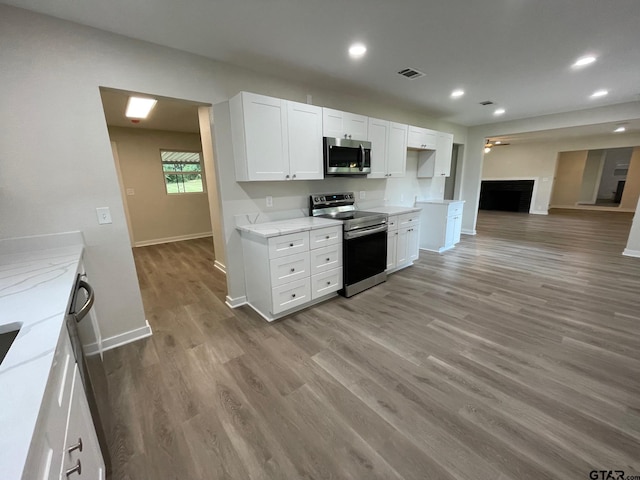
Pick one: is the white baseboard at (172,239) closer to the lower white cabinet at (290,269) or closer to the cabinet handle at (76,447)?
the lower white cabinet at (290,269)

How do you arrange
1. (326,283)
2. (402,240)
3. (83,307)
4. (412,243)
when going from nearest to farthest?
(83,307), (326,283), (402,240), (412,243)

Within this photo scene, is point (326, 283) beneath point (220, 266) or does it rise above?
above

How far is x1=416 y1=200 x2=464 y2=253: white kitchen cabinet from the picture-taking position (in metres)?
4.75

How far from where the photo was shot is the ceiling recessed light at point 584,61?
2.54 m

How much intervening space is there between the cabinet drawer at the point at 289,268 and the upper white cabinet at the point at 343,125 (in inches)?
58.1

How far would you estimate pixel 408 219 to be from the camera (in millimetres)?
3898

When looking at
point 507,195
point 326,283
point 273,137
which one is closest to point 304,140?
point 273,137

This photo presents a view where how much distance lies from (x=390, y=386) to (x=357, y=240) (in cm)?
162

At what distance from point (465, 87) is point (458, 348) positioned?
3234 millimetres

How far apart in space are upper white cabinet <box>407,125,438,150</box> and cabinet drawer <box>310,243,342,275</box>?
2.39 m

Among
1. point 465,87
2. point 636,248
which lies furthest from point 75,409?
point 636,248

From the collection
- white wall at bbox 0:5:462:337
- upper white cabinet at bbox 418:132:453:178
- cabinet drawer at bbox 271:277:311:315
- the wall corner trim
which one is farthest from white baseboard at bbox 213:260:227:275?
upper white cabinet at bbox 418:132:453:178

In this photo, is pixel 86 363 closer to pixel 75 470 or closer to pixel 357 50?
pixel 75 470

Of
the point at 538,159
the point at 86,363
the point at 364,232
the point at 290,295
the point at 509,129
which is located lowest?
the point at 290,295
